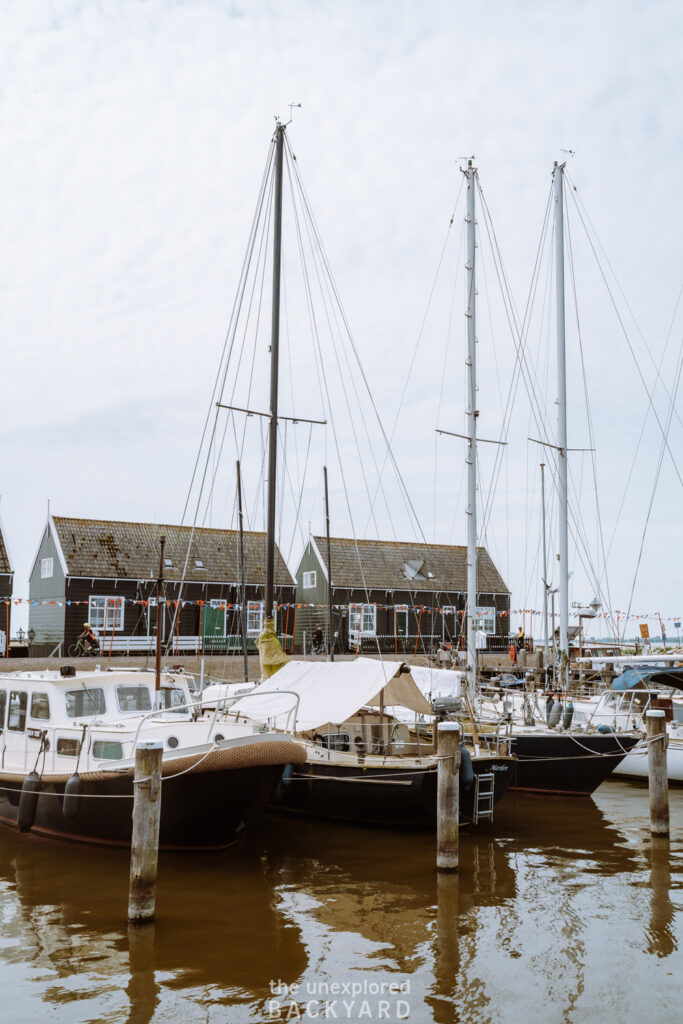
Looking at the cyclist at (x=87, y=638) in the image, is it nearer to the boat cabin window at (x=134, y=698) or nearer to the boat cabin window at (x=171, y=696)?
the boat cabin window at (x=171, y=696)

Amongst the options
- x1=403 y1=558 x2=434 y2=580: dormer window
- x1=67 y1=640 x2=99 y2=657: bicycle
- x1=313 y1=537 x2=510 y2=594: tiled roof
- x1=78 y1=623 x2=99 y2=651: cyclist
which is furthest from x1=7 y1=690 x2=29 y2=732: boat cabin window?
x1=403 y1=558 x2=434 y2=580: dormer window

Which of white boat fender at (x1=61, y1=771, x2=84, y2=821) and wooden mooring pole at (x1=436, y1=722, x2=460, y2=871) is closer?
wooden mooring pole at (x1=436, y1=722, x2=460, y2=871)

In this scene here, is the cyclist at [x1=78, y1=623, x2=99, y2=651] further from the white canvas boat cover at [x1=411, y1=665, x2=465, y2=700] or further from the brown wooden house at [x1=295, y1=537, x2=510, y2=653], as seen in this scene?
the white canvas boat cover at [x1=411, y1=665, x2=465, y2=700]

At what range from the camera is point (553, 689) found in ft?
75.3

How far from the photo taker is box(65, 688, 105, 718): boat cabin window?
13.8m

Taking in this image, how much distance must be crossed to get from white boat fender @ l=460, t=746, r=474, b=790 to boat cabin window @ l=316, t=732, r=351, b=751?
2671 millimetres

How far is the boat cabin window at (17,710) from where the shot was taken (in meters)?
14.1

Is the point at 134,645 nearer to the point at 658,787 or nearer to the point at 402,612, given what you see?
the point at 402,612

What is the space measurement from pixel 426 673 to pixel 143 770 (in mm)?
12542

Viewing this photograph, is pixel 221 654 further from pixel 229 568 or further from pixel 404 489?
pixel 404 489

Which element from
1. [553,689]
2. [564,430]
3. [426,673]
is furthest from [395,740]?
[564,430]

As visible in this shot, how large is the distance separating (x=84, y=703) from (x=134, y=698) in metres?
0.93

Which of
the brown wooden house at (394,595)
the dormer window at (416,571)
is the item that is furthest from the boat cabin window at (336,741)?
the dormer window at (416,571)

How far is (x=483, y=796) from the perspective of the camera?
1394 centimetres
